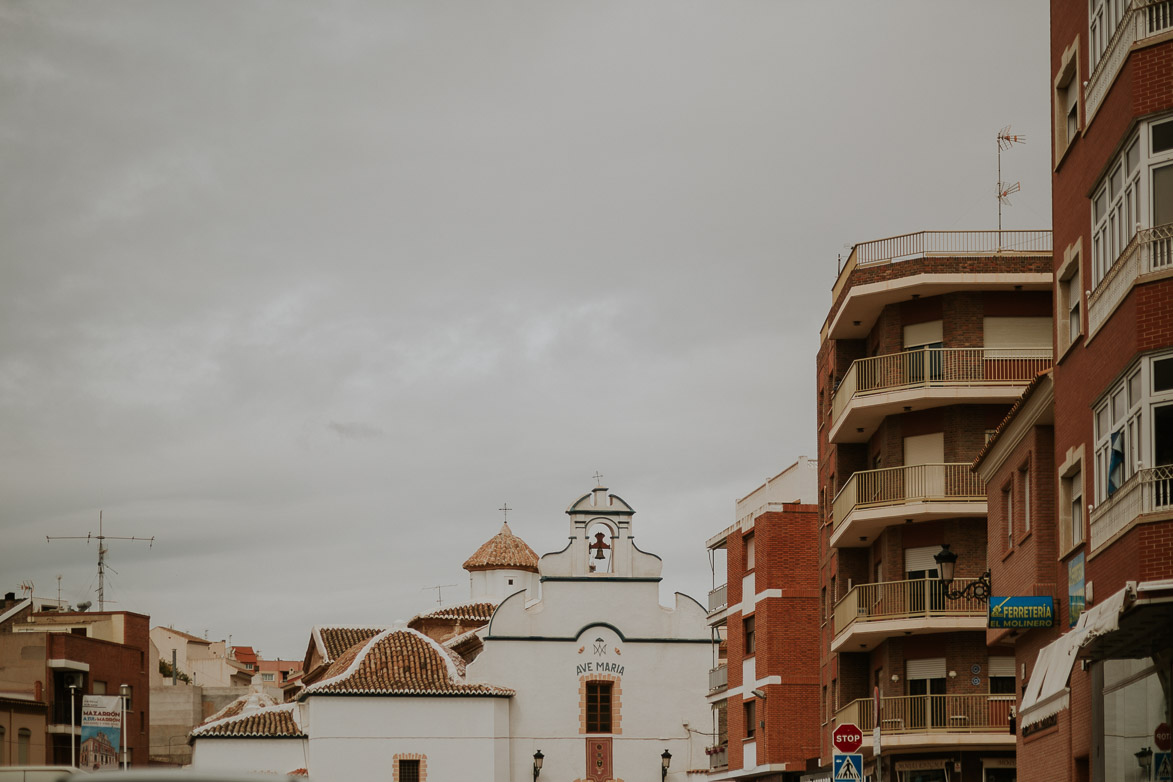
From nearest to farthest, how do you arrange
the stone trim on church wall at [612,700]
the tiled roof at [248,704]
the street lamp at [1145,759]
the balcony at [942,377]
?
the street lamp at [1145,759] < the balcony at [942,377] < the stone trim on church wall at [612,700] < the tiled roof at [248,704]

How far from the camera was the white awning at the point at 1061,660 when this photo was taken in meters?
18.6

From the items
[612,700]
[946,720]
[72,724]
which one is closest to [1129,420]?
[946,720]

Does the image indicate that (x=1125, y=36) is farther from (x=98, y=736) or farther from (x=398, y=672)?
(x=98, y=736)

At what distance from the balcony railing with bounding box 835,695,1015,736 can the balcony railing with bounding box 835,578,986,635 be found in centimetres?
195

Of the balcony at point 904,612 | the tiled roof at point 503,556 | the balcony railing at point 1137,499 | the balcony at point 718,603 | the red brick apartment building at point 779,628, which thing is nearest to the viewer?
the balcony railing at point 1137,499

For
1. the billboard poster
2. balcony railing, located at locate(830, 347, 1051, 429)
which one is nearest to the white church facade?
the billboard poster

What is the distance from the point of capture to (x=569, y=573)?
6550 cm

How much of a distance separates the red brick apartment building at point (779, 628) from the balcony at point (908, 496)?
28.8ft

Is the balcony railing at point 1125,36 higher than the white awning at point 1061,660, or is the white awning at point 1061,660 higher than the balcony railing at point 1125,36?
the balcony railing at point 1125,36

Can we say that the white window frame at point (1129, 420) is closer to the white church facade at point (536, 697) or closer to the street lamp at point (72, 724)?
the white church facade at point (536, 697)

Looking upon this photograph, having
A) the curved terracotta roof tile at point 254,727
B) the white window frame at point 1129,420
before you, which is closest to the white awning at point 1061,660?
the white window frame at point 1129,420

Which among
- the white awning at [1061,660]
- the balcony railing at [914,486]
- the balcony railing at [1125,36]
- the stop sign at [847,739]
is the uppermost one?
the balcony railing at [1125,36]

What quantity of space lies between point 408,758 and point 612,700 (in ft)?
28.3

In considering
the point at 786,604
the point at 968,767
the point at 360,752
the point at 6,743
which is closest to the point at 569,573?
the point at 360,752
